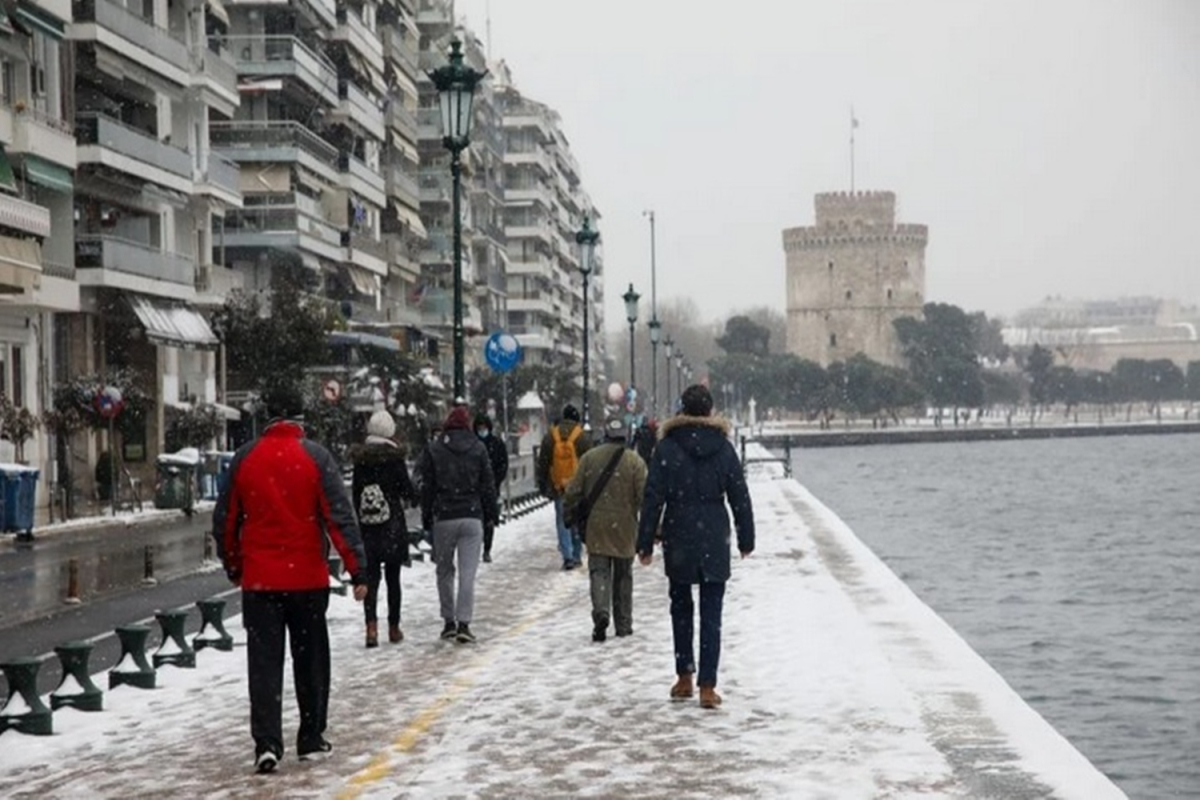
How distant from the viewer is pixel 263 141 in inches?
2335

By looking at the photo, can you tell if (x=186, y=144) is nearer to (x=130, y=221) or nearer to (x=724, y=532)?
(x=130, y=221)

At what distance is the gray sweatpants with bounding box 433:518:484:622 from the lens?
14500mm

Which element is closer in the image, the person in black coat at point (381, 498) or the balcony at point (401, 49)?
the person in black coat at point (381, 498)

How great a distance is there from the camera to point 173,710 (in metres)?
11.5

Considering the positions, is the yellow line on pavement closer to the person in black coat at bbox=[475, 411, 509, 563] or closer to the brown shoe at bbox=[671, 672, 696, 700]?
the brown shoe at bbox=[671, 672, 696, 700]

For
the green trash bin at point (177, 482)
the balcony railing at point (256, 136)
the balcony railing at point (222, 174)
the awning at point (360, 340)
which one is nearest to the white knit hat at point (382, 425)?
the green trash bin at point (177, 482)

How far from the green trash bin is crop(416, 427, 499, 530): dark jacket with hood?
25.0 m

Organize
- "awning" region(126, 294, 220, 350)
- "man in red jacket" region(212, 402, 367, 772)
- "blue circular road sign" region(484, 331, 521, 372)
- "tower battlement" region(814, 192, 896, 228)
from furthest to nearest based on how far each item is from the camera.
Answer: "tower battlement" region(814, 192, 896, 228)
"awning" region(126, 294, 220, 350)
"blue circular road sign" region(484, 331, 521, 372)
"man in red jacket" region(212, 402, 367, 772)

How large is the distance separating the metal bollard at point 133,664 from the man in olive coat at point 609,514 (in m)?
3.12

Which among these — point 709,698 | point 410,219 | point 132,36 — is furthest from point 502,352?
point 410,219

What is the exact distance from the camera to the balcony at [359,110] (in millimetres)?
66062

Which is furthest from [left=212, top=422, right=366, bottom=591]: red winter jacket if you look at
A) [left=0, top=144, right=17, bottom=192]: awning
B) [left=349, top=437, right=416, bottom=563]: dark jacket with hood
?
[left=0, top=144, right=17, bottom=192]: awning

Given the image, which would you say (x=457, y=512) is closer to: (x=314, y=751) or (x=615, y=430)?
(x=615, y=430)

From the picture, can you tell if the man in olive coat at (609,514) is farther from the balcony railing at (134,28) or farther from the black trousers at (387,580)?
the balcony railing at (134,28)
